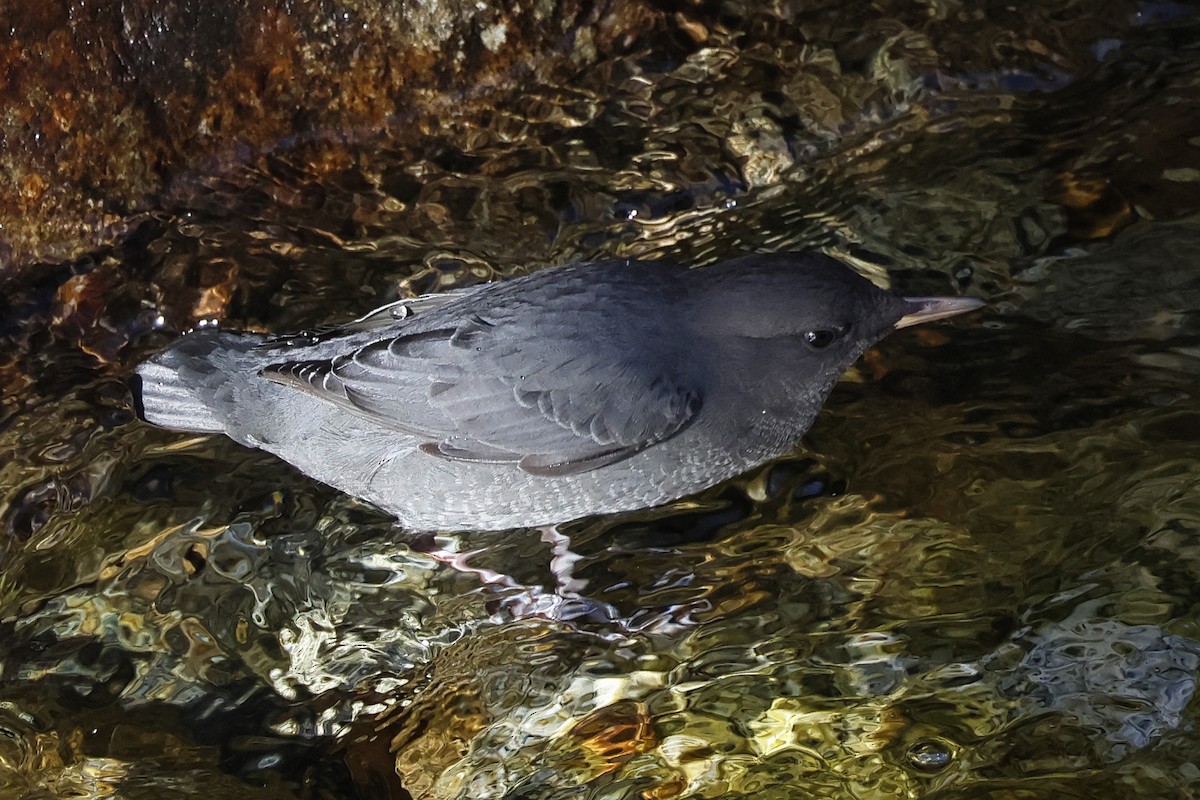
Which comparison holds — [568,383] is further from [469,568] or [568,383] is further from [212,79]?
[212,79]

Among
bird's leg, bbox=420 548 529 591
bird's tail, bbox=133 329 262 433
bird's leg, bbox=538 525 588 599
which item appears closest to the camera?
bird's tail, bbox=133 329 262 433

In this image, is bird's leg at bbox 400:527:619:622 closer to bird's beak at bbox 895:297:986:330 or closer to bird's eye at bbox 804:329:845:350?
bird's eye at bbox 804:329:845:350

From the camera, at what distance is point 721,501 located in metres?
4.58

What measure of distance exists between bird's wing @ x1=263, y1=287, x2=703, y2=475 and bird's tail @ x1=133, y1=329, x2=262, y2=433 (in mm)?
353

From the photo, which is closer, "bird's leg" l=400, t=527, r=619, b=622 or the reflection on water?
the reflection on water

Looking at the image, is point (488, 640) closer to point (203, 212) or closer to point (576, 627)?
point (576, 627)

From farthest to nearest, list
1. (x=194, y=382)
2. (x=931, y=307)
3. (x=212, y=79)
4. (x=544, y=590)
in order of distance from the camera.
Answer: (x=212, y=79)
(x=544, y=590)
(x=194, y=382)
(x=931, y=307)

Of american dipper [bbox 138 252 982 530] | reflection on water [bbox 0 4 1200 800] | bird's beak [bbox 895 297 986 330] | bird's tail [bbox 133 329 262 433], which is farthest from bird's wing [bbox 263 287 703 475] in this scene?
bird's beak [bbox 895 297 986 330]

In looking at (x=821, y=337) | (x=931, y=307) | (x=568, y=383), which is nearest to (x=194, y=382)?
(x=568, y=383)

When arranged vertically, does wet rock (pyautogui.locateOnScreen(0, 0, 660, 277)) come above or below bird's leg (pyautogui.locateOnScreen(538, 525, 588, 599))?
above

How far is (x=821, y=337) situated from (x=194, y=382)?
2444 millimetres

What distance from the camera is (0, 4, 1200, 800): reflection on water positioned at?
12.1ft

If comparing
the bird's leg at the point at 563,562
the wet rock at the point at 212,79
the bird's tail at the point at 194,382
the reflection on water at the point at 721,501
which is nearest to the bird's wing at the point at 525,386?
the bird's tail at the point at 194,382

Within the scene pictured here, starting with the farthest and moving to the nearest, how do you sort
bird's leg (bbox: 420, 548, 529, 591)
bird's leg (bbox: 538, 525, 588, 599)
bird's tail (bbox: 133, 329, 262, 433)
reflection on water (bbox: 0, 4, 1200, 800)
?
bird's leg (bbox: 420, 548, 529, 591) → bird's leg (bbox: 538, 525, 588, 599) → bird's tail (bbox: 133, 329, 262, 433) → reflection on water (bbox: 0, 4, 1200, 800)
